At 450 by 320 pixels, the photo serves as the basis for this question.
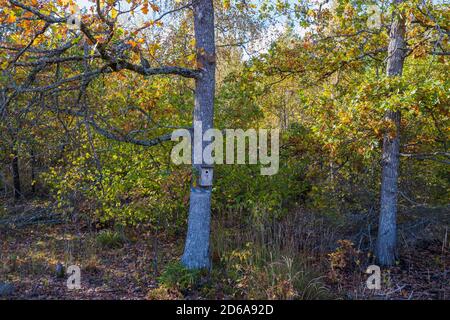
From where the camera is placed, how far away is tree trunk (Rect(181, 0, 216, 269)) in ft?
18.7

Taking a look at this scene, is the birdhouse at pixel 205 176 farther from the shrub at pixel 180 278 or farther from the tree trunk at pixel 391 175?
the tree trunk at pixel 391 175

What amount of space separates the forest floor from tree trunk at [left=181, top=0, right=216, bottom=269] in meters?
0.57

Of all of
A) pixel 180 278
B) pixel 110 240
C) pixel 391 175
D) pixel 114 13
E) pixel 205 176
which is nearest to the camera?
pixel 114 13

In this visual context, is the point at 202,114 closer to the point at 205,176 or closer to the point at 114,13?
the point at 205,176

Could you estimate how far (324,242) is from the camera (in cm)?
691

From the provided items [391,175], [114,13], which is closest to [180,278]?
[114,13]

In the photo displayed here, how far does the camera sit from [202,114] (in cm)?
575

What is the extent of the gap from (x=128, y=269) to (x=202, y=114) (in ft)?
8.84

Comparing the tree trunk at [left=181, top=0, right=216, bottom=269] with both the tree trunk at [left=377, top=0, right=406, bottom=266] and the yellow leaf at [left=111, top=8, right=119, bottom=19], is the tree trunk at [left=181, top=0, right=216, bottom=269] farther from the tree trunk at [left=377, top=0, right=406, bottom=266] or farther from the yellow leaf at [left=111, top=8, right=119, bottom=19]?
the tree trunk at [left=377, top=0, right=406, bottom=266]

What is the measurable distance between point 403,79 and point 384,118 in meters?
0.74

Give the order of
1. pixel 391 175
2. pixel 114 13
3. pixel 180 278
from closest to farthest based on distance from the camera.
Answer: pixel 114 13 < pixel 180 278 < pixel 391 175
